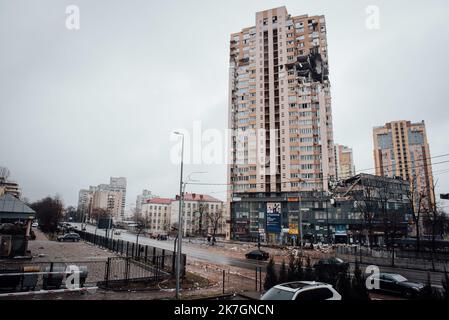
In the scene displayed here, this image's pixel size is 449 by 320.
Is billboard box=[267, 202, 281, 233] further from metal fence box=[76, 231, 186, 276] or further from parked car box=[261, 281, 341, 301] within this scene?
parked car box=[261, 281, 341, 301]

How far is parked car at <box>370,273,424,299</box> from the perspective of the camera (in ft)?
52.6

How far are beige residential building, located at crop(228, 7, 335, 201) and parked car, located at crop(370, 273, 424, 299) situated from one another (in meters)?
50.3

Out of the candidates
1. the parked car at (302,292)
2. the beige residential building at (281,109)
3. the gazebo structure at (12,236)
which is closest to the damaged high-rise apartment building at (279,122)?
the beige residential building at (281,109)

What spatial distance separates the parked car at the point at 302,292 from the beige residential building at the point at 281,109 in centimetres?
5904

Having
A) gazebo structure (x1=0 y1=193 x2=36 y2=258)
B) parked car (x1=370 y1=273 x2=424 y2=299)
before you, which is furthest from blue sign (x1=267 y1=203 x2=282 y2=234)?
gazebo structure (x1=0 y1=193 x2=36 y2=258)

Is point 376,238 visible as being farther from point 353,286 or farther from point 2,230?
point 2,230

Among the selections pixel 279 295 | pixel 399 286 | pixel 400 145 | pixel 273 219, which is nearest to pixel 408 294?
pixel 399 286

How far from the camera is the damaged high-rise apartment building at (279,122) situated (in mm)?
69500

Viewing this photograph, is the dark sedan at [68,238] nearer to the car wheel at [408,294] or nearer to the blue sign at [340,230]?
the car wheel at [408,294]

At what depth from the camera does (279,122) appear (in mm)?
74562

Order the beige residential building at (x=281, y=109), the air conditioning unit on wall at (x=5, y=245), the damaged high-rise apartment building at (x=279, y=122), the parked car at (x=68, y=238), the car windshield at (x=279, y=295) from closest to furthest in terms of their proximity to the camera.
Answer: the car windshield at (x=279, y=295), the air conditioning unit on wall at (x=5, y=245), the parked car at (x=68, y=238), the damaged high-rise apartment building at (x=279, y=122), the beige residential building at (x=281, y=109)

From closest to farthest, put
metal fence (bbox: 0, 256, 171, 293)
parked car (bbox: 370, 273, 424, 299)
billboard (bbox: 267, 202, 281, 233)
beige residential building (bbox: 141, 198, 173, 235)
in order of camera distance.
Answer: metal fence (bbox: 0, 256, 171, 293) → parked car (bbox: 370, 273, 424, 299) → billboard (bbox: 267, 202, 281, 233) → beige residential building (bbox: 141, 198, 173, 235)

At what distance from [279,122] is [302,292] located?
67362mm
